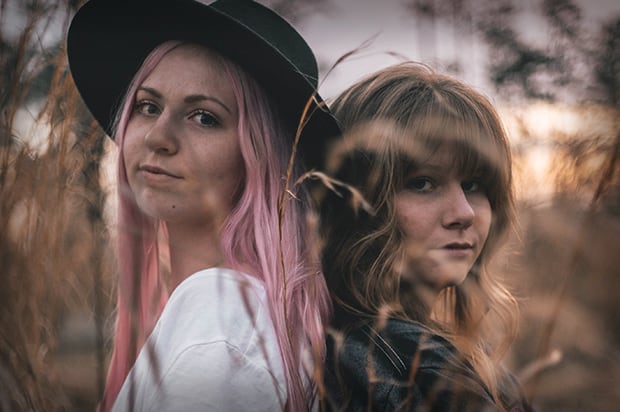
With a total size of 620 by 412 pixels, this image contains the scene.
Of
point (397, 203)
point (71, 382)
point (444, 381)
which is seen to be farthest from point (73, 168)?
point (444, 381)

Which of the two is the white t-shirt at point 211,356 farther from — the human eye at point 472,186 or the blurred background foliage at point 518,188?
the human eye at point 472,186

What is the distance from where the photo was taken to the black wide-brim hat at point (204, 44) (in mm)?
982

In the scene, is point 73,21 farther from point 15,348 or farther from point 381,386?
Answer: point 381,386

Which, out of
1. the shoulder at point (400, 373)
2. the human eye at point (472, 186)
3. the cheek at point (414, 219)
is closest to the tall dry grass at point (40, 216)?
the shoulder at point (400, 373)

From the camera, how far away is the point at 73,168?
105cm

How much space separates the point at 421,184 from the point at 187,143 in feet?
1.36

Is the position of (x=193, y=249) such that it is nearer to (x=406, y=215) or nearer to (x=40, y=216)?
(x=40, y=216)

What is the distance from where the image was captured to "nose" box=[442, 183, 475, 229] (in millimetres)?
1021

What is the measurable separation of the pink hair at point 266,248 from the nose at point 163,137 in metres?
0.10

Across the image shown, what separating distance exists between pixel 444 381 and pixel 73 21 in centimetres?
88

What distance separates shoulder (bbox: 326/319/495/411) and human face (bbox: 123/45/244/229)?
0.32 meters

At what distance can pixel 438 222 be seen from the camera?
1.03m

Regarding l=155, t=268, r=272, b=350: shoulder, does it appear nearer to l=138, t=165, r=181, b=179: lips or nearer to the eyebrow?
l=138, t=165, r=181, b=179: lips

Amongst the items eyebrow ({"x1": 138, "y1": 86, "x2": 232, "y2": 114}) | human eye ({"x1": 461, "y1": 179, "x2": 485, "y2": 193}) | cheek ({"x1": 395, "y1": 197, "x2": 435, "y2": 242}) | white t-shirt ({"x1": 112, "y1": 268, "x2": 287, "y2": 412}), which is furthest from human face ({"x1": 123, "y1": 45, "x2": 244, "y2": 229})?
human eye ({"x1": 461, "y1": 179, "x2": 485, "y2": 193})
